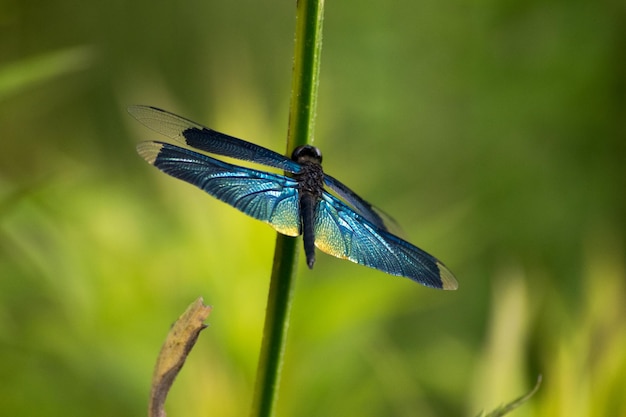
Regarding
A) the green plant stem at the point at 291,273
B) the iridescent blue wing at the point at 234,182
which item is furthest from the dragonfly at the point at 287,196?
the green plant stem at the point at 291,273

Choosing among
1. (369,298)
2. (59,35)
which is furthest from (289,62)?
(369,298)

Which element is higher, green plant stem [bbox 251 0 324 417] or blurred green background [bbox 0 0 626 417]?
blurred green background [bbox 0 0 626 417]

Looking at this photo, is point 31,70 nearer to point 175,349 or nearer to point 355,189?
point 175,349

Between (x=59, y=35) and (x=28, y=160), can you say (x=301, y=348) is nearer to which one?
(x=28, y=160)

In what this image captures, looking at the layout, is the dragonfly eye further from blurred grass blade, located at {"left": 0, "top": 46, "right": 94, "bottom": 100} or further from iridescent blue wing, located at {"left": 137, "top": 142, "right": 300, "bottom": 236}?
blurred grass blade, located at {"left": 0, "top": 46, "right": 94, "bottom": 100}

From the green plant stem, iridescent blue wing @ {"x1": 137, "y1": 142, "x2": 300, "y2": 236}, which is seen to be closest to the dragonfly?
iridescent blue wing @ {"x1": 137, "y1": 142, "x2": 300, "y2": 236}

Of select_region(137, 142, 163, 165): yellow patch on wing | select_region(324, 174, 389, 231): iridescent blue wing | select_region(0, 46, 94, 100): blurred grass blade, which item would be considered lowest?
select_region(137, 142, 163, 165): yellow patch on wing
